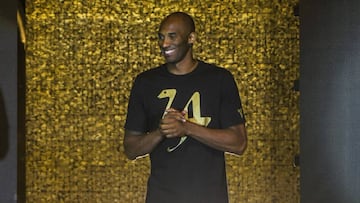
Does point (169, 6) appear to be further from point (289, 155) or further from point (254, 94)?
point (289, 155)

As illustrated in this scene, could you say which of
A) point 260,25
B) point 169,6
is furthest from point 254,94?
point 169,6

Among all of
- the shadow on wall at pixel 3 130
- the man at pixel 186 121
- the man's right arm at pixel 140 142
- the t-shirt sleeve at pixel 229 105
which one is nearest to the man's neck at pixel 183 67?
the man at pixel 186 121

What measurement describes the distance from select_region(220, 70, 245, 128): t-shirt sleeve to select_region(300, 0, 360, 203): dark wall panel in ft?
4.31

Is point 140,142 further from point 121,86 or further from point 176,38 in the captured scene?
point 121,86

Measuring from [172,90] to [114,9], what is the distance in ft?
6.52

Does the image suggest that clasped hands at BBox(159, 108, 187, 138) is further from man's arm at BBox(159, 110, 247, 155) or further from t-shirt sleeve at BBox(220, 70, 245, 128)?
t-shirt sleeve at BBox(220, 70, 245, 128)

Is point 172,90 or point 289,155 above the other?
point 172,90

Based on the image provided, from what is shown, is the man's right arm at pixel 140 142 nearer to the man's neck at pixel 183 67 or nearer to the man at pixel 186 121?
the man at pixel 186 121

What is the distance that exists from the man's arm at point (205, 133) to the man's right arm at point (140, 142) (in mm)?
54

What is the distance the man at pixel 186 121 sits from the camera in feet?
9.14

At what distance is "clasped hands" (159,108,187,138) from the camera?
8.85 ft

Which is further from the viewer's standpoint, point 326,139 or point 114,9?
point 114,9

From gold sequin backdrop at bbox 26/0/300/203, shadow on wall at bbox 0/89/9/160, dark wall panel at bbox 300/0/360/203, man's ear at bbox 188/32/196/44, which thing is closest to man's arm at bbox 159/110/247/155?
man's ear at bbox 188/32/196/44

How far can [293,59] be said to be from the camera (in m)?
4.71
